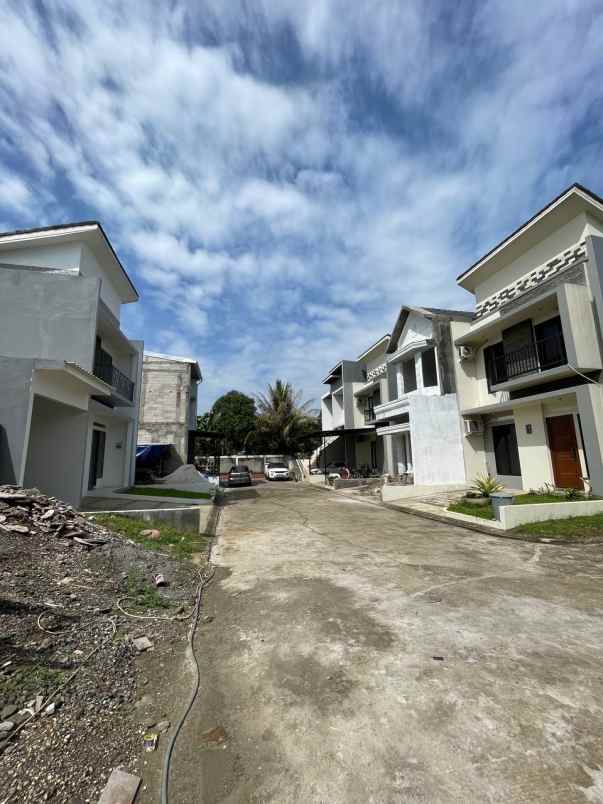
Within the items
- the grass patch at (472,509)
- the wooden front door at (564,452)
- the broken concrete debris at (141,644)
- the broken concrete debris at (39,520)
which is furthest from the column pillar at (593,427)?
the broken concrete debris at (39,520)

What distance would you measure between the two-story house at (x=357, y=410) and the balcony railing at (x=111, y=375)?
14.3 metres

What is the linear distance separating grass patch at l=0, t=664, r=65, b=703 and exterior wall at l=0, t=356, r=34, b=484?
242 inches

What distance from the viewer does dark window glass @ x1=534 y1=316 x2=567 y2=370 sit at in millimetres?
12288

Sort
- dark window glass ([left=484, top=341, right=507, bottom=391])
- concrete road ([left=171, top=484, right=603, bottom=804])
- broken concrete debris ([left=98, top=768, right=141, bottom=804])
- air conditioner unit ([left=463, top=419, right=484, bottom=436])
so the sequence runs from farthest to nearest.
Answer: air conditioner unit ([left=463, top=419, right=484, bottom=436]) < dark window glass ([left=484, top=341, right=507, bottom=391]) < concrete road ([left=171, top=484, right=603, bottom=804]) < broken concrete debris ([left=98, top=768, right=141, bottom=804])

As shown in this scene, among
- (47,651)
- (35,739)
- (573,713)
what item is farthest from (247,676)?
(573,713)

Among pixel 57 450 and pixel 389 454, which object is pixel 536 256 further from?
pixel 57 450

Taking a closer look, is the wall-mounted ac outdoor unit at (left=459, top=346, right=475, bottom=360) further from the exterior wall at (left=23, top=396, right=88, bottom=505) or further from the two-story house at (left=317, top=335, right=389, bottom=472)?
the exterior wall at (left=23, top=396, right=88, bottom=505)

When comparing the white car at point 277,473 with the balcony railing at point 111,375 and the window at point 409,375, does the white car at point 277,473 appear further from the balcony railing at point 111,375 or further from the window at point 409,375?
the balcony railing at point 111,375

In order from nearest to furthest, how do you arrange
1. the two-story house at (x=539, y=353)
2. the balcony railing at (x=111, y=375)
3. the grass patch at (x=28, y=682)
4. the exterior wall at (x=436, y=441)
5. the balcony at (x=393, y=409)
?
the grass patch at (x=28, y=682) < the two-story house at (x=539, y=353) < the balcony railing at (x=111, y=375) < the exterior wall at (x=436, y=441) < the balcony at (x=393, y=409)

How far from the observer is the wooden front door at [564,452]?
1183 cm

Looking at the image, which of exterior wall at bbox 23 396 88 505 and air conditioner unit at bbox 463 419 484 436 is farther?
air conditioner unit at bbox 463 419 484 436

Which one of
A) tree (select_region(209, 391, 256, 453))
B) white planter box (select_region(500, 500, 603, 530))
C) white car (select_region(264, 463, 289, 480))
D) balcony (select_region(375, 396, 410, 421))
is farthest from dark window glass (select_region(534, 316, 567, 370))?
tree (select_region(209, 391, 256, 453))

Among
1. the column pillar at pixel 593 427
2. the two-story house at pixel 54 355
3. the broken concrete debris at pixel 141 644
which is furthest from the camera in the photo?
the column pillar at pixel 593 427

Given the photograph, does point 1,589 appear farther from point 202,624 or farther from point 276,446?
point 276,446
